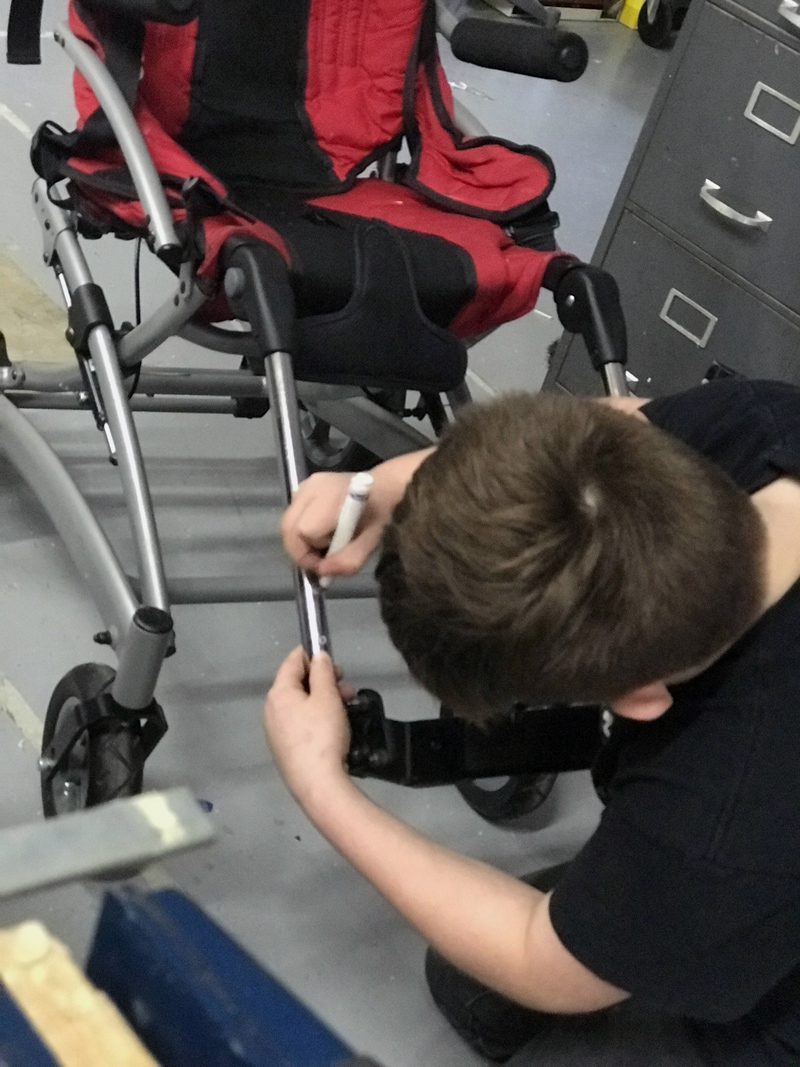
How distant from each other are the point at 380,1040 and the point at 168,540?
0.76 m

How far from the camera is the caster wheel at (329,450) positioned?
172cm

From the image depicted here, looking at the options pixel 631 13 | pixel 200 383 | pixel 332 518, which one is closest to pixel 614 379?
pixel 332 518

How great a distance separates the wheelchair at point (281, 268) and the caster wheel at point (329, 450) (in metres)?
0.12

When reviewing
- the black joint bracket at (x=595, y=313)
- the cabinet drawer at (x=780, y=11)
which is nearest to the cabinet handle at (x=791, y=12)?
the cabinet drawer at (x=780, y=11)

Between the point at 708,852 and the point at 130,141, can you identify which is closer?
the point at 708,852

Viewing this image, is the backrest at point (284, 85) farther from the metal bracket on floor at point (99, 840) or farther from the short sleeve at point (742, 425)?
the metal bracket on floor at point (99, 840)

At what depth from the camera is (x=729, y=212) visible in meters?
1.74

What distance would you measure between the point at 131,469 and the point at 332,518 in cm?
31

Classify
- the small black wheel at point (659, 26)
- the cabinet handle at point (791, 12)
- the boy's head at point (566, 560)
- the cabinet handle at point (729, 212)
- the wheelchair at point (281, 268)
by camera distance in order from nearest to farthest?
the boy's head at point (566, 560) < the wheelchair at point (281, 268) < the cabinet handle at point (791, 12) < the cabinet handle at point (729, 212) < the small black wheel at point (659, 26)

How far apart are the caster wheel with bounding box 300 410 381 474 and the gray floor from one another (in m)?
0.07

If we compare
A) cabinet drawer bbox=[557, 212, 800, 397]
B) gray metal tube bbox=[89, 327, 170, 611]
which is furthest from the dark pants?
cabinet drawer bbox=[557, 212, 800, 397]

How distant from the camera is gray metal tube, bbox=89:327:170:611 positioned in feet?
3.69

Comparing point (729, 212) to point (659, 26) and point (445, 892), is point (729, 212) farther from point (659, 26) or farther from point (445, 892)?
point (659, 26)

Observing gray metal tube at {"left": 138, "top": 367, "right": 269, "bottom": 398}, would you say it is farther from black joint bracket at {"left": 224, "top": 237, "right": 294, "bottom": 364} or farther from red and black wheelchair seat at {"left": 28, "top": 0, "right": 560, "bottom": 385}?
black joint bracket at {"left": 224, "top": 237, "right": 294, "bottom": 364}
